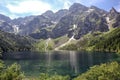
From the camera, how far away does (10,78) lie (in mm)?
92500

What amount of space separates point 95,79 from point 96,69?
21.9 feet

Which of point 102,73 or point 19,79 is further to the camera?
point 19,79

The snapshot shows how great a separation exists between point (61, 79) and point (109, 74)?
18.7m

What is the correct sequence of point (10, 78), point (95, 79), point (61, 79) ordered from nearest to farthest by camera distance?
point (61, 79), point (95, 79), point (10, 78)

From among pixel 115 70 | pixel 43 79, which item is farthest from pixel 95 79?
pixel 43 79

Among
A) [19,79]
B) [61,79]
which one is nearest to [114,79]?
[61,79]

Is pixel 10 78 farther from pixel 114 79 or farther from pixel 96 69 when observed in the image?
pixel 114 79

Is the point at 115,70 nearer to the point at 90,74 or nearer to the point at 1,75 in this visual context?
the point at 90,74

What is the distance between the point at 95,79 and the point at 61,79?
45.3 feet

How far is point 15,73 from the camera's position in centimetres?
9494

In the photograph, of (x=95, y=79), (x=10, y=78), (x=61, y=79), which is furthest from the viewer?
(x=10, y=78)

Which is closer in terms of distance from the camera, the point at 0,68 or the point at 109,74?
the point at 109,74

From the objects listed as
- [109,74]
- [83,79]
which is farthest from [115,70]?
[83,79]

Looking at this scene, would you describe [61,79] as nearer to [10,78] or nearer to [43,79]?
[43,79]
